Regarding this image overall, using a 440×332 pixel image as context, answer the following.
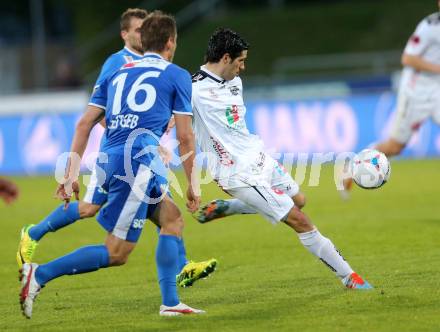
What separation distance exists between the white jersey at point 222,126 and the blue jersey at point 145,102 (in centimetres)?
101

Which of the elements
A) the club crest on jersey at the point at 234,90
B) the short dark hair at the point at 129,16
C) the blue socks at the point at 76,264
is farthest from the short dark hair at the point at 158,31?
the short dark hair at the point at 129,16

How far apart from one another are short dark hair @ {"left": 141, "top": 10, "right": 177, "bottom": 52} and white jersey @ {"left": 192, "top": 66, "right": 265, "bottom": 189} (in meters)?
1.04

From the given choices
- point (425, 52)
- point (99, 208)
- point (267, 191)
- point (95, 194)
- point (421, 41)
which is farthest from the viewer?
point (425, 52)

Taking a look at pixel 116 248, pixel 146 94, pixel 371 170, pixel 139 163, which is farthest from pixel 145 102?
pixel 371 170

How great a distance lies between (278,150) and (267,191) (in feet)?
43.9

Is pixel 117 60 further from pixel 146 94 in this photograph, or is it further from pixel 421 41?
pixel 421 41

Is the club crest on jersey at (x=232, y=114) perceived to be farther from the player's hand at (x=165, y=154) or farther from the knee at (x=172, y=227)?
the knee at (x=172, y=227)

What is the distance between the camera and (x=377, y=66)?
88.7 ft

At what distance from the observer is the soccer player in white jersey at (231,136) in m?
7.61

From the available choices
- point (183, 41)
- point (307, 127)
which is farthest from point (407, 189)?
point (183, 41)

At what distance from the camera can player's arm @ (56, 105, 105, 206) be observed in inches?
267

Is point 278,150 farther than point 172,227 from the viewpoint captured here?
Yes

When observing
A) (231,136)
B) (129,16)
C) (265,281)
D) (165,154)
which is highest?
(129,16)

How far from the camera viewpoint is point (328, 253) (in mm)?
7402
